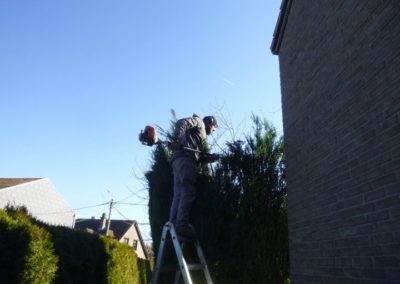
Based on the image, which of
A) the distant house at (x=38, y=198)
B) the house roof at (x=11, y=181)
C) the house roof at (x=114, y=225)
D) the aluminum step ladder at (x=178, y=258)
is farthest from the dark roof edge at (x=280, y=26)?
the house roof at (x=114, y=225)

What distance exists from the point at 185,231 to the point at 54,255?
162 centimetres

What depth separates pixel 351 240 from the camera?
10.3 ft

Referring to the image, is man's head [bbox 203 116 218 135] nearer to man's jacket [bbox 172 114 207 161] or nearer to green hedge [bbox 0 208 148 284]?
man's jacket [bbox 172 114 207 161]

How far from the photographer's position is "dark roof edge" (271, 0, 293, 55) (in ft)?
17.6

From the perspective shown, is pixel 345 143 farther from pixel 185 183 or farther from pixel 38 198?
pixel 38 198

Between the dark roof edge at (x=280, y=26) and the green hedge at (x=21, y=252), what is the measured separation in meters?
4.33

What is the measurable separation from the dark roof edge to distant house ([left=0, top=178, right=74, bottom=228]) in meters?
20.8

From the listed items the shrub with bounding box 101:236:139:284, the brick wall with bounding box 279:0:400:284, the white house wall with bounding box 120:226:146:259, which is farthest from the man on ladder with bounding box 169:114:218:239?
the white house wall with bounding box 120:226:146:259

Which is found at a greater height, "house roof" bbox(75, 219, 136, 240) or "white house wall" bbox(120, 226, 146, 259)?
"house roof" bbox(75, 219, 136, 240)

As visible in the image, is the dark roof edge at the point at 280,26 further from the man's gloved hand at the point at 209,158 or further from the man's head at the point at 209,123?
the man's gloved hand at the point at 209,158

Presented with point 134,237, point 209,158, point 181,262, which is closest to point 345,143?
point 181,262

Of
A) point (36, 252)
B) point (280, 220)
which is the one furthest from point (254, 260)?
point (36, 252)

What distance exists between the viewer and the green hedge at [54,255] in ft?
12.2

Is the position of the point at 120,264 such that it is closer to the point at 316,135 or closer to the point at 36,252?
the point at 36,252
